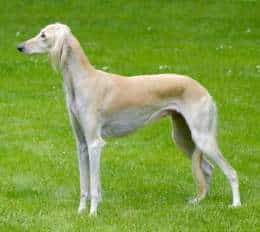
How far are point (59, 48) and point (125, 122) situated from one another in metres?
0.94

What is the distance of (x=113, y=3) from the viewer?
22.6m

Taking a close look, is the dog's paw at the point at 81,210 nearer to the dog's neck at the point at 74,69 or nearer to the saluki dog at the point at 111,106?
the saluki dog at the point at 111,106

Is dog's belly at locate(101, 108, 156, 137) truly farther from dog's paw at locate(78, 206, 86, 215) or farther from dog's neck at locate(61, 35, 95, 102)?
dog's paw at locate(78, 206, 86, 215)

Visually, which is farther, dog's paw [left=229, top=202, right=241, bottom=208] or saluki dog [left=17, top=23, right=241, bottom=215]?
dog's paw [left=229, top=202, right=241, bottom=208]

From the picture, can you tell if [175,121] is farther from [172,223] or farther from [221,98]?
[221,98]

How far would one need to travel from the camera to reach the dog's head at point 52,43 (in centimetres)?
806

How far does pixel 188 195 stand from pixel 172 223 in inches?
50.9

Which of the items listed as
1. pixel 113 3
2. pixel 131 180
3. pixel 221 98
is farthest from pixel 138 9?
pixel 131 180

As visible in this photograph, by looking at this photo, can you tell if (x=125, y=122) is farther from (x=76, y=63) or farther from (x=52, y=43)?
(x=52, y=43)

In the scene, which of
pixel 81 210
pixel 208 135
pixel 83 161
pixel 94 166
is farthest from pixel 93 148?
pixel 208 135

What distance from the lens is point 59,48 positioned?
805 cm

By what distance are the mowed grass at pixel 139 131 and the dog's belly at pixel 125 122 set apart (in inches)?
26.5

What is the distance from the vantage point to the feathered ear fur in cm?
805

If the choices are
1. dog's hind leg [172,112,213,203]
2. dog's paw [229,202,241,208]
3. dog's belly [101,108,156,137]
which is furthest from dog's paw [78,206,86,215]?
dog's paw [229,202,241,208]
